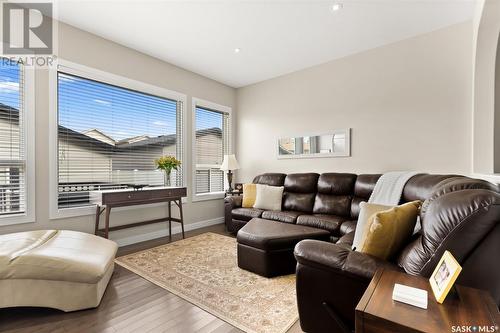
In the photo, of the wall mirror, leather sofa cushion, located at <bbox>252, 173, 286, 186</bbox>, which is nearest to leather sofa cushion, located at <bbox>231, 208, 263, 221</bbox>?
leather sofa cushion, located at <bbox>252, 173, 286, 186</bbox>

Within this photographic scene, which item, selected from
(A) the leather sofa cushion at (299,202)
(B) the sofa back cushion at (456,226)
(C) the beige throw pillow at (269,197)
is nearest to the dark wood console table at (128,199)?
(C) the beige throw pillow at (269,197)

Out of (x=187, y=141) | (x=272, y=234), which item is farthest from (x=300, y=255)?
(x=187, y=141)

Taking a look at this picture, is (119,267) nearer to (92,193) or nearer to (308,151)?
(92,193)

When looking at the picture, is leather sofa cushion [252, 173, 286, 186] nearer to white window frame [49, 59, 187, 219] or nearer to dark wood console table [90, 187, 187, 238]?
dark wood console table [90, 187, 187, 238]

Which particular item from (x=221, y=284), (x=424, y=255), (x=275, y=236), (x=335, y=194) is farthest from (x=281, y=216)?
(x=424, y=255)

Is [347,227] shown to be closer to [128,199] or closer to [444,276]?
[444,276]

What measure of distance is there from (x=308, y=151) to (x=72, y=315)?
3.67 metres

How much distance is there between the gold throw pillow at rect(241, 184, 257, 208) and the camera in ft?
13.2

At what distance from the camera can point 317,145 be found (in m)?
4.14

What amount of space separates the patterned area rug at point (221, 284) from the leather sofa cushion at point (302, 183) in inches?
53.7

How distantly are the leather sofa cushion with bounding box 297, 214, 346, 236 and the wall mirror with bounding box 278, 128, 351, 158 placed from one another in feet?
3.88

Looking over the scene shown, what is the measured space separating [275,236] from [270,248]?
0.13 meters

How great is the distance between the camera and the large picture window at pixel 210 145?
461cm

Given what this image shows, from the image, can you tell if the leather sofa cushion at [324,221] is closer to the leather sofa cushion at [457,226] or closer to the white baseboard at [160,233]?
the leather sofa cushion at [457,226]
